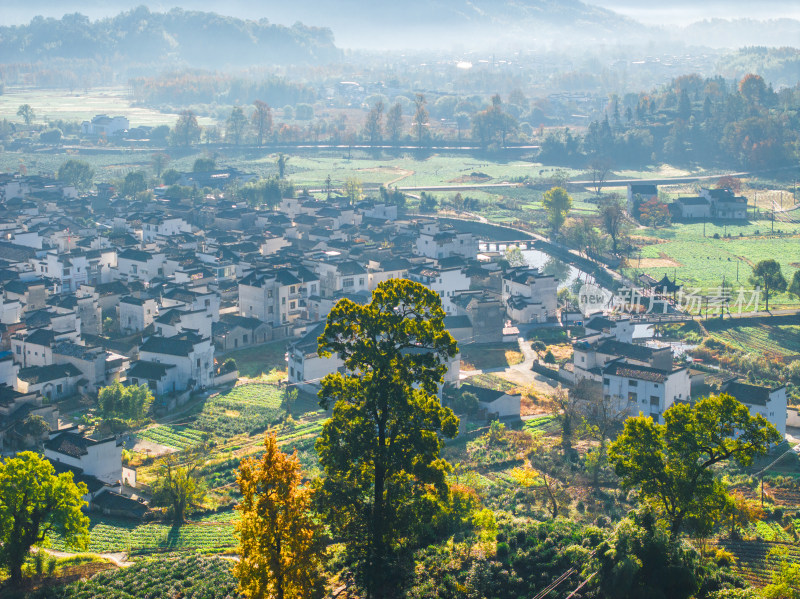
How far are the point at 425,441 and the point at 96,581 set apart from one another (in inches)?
340

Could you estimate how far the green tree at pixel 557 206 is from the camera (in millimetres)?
71375

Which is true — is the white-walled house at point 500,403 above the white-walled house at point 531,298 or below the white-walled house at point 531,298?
below

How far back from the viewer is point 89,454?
1128 inches

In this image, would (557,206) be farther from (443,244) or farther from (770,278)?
(770,278)

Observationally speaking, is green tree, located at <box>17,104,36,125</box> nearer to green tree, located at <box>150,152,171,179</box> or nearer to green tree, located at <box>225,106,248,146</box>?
green tree, located at <box>225,106,248,146</box>

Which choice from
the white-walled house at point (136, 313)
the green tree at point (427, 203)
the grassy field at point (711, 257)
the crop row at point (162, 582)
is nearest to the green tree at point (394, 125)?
the green tree at point (427, 203)

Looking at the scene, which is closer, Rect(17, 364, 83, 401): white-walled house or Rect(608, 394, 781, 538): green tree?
Rect(608, 394, 781, 538): green tree

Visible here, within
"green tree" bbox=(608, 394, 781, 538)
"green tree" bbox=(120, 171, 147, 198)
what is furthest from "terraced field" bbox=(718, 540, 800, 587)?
"green tree" bbox=(120, 171, 147, 198)

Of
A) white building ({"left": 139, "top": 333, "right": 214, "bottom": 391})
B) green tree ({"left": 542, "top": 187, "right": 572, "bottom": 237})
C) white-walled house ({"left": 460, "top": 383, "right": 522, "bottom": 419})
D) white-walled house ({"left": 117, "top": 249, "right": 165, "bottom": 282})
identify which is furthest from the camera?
green tree ({"left": 542, "top": 187, "right": 572, "bottom": 237})

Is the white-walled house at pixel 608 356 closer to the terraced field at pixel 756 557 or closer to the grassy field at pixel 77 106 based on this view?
the terraced field at pixel 756 557

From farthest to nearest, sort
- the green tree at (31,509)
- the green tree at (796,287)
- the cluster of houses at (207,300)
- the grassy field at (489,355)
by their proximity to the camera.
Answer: the green tree at (796,287)
the grassy field at (489,355)
the cluster of houses at (207,300)
the green tree at (31,509)

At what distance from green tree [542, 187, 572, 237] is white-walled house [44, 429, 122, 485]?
47884 mm

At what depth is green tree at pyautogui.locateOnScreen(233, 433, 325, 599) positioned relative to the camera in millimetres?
17484

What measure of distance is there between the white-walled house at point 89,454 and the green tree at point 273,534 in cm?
1242
